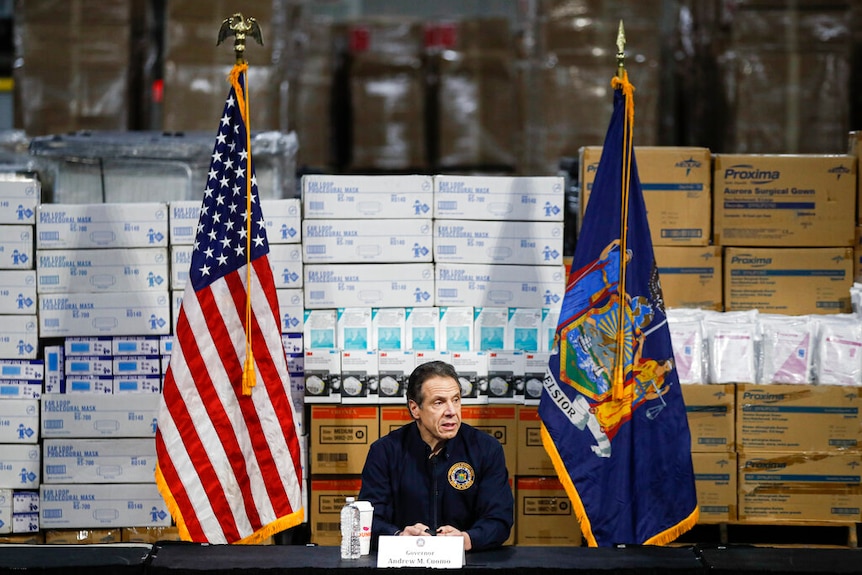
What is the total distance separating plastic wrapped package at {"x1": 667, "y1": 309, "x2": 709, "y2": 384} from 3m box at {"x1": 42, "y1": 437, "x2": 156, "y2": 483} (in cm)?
311

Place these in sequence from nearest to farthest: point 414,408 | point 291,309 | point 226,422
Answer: point 414,408 → point 226,422 → point 291,309

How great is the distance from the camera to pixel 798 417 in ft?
22.0

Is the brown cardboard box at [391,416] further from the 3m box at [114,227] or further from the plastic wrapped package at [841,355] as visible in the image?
the plastic wrapped package at [841,355]

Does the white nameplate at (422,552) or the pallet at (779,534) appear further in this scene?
the pallet at (779,534)

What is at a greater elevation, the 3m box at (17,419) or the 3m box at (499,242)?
the 3m box at (499,242)

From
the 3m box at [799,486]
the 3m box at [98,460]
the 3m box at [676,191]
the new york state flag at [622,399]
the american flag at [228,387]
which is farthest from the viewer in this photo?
the 3m box at [676,191]

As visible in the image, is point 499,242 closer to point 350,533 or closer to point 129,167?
point 129,167

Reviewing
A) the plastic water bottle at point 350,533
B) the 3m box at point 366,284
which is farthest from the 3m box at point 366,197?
the plastic water bottle at point 350,533

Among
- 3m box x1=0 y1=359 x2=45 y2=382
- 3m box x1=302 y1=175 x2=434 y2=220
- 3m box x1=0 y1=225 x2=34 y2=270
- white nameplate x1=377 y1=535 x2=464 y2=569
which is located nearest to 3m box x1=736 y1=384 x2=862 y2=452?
3m box x1=302 y1=175 x2=434 y2=220

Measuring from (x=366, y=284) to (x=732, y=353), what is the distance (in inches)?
85.6

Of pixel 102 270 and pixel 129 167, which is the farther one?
pixel 129 167

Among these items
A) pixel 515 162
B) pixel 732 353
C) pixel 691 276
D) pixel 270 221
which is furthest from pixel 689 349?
pixel 515 162

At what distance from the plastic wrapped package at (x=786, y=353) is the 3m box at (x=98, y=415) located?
356 centimetres

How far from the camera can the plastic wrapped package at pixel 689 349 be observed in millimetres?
6797
